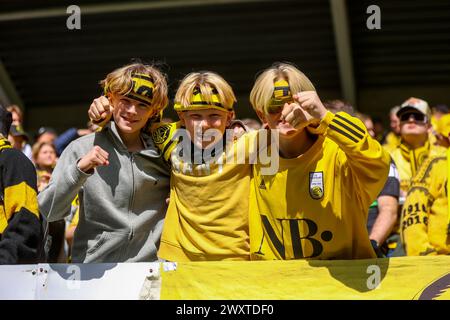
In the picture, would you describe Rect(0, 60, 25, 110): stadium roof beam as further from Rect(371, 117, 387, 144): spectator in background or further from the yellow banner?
the yellow banner

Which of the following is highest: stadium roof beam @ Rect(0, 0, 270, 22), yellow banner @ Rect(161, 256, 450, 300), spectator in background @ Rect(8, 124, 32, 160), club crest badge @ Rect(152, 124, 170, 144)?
stadium roof beam @ Rect(0, 0, 270, 22)

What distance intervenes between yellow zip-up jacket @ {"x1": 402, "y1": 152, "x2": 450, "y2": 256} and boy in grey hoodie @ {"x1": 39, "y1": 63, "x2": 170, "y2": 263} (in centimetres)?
180

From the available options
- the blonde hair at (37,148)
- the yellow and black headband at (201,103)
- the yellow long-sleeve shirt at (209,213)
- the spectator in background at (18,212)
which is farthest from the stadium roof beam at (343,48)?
the spectator in background at (18,212)

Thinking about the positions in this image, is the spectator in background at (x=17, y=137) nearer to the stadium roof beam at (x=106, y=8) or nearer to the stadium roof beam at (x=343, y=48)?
the stadium roof beam at (x=106, y=8)

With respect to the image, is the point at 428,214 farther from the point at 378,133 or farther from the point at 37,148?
the point at 378,133

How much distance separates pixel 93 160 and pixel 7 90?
24.3 ft

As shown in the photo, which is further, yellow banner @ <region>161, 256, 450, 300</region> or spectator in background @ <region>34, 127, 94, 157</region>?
spectator in background @ <region>34, 127, 94, 157</region>

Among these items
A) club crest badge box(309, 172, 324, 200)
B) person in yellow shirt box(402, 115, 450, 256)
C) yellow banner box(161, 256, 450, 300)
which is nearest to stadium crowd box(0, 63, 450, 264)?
club crest badge box(309, 172, 324, 200)

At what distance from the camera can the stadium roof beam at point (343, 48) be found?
9211mm

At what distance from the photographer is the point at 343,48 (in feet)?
31.7

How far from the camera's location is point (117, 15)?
9.98m

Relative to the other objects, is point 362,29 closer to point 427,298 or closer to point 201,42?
point 201,42

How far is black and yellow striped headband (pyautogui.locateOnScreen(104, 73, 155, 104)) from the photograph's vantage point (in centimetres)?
425

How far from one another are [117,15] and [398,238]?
5.46 meters
